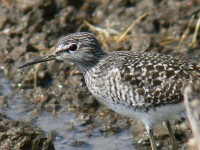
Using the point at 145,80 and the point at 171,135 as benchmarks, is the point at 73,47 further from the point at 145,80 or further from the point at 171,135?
the point at 171,135

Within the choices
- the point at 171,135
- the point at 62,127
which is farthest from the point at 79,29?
the point at 171,135

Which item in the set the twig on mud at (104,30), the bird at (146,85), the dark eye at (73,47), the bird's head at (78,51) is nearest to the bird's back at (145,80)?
the bird at (146,85)

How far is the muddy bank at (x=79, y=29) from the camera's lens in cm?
1150

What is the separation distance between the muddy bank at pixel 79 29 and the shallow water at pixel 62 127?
0.11 metres

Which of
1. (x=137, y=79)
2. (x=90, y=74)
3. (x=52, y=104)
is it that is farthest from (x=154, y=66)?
(x=52, y=104)

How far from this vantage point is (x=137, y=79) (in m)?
9.39

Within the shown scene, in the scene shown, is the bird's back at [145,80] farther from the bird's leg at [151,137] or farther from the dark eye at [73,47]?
the dark eye at [73,47]

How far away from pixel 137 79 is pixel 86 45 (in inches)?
48.8

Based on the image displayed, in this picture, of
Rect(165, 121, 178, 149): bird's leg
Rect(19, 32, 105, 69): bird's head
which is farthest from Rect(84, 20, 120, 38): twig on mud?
Rect(165, 121, 178, 149): bird's leg

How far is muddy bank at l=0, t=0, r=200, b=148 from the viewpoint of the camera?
11500mm

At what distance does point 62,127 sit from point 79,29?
2.70 metres

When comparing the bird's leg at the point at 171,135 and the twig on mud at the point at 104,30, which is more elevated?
the twig on mud at the point at 104,30

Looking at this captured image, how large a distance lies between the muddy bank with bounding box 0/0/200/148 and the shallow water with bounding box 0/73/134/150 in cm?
11

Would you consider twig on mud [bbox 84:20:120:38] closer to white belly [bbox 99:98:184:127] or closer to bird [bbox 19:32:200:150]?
bird [bbox 19:32:200:150]
